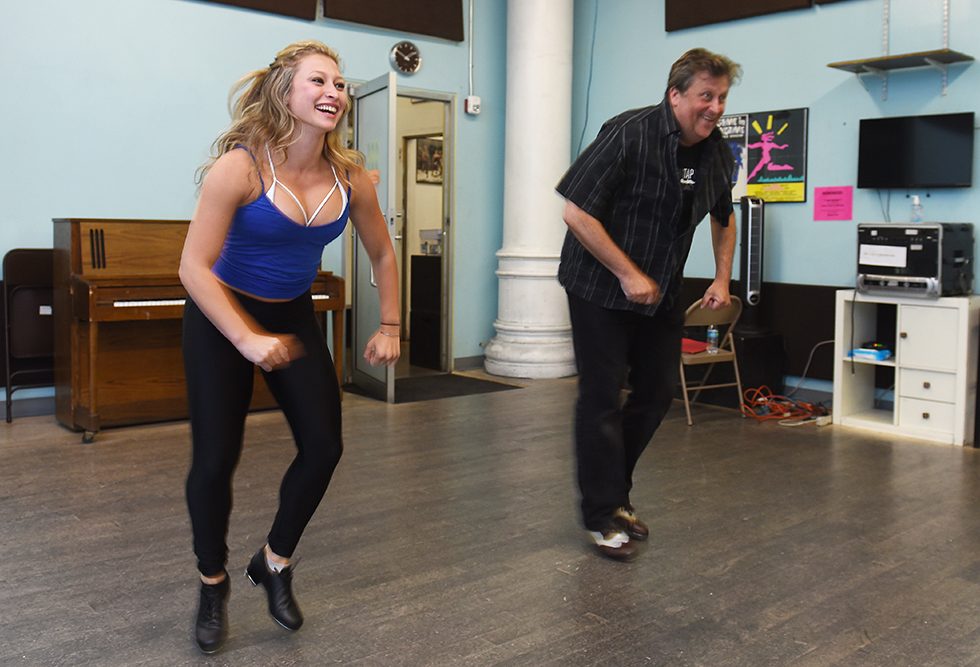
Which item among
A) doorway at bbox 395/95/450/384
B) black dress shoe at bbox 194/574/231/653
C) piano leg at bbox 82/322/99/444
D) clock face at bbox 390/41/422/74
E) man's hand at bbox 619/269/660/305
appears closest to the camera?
black dress shoe at bbox 194/574/231/653

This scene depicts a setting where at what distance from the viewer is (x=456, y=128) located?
24.3ft

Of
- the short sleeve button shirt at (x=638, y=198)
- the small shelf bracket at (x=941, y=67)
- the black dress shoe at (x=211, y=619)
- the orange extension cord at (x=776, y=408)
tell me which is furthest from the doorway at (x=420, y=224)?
the black dress shoe at (x=211, y=619)

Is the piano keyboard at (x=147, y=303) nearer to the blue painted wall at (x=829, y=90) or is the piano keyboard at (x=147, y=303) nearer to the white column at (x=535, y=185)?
the white column at (x=535, y=185)

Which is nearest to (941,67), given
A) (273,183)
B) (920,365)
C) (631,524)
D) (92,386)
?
(920,365)

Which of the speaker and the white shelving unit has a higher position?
the speaker

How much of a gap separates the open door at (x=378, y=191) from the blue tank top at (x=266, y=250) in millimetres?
3323

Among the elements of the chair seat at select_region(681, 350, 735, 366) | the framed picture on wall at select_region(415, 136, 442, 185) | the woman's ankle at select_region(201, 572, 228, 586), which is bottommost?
the woman's ankle at select_region(201, 572, 228, 586)

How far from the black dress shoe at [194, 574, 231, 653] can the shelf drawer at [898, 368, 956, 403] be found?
158 inches

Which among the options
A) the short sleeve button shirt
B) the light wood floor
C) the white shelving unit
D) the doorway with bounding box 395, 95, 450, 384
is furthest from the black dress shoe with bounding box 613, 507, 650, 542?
the doorway with bounding box 395, 95, 450, 384

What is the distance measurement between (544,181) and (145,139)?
2.81m

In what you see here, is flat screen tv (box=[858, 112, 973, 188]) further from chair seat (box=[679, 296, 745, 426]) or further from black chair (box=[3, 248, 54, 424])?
black chair (box=[3, 248, 54, 424])

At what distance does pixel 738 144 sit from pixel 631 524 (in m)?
3.87

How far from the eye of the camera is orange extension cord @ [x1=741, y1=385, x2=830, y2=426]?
18.6ft

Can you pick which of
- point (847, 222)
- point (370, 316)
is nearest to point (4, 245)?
point (370, 316)
